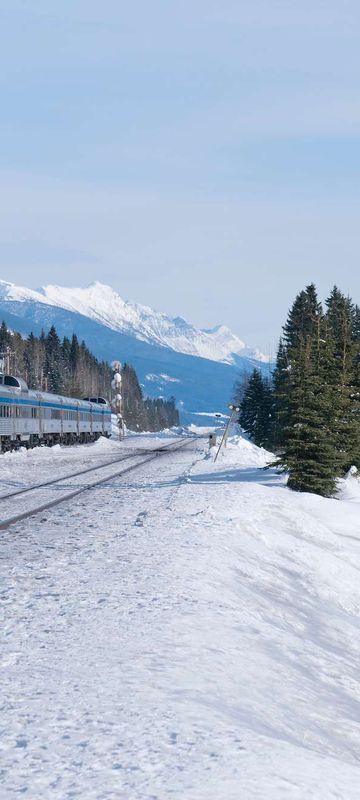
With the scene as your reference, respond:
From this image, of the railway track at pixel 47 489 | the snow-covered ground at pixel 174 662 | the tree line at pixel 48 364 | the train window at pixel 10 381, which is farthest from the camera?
the tree line at pixel 48 364

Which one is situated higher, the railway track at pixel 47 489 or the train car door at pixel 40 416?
the train car door at pixel 40 416

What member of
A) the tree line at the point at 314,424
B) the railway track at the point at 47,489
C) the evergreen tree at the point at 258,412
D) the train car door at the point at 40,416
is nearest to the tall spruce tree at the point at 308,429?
the tree line at the point at 314,424

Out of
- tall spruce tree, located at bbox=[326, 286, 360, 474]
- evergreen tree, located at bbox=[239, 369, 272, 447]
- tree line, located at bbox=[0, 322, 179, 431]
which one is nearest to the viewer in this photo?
tall spruce tree, located at bbox=[326, 286, 360, 474]

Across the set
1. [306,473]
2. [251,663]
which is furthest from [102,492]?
[251,663]

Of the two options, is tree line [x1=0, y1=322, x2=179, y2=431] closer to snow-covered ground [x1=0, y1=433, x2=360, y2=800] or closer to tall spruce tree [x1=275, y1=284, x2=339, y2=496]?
tall spruce tree [x1=275, y1=284, x2=339, y2=496]

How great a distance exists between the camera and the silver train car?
159ft

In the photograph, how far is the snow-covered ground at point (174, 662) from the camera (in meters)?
5.00

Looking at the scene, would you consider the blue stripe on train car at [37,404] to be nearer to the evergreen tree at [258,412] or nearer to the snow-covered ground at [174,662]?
the evergreen tree at [258,412]

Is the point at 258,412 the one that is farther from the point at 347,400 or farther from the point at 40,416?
the point at 347,400

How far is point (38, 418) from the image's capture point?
56594mm

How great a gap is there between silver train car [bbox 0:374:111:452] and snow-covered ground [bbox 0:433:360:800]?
3097 centimetres

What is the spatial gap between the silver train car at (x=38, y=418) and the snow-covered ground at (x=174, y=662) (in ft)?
102

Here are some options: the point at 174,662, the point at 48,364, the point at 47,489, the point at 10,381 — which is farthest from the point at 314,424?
the point at 48,364

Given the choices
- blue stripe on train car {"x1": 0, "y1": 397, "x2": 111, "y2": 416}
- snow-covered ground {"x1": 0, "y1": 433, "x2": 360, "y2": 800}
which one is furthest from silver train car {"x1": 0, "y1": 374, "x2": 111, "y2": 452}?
snow-covered ground {"x1": 0, "y1": 433, "x2": 360, "y2": 800}
